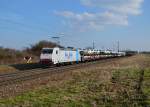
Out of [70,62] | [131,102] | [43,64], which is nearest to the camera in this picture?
[131,102]

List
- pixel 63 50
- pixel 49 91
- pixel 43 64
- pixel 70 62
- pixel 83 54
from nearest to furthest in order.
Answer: pixel 49 91, pixel 43 64, pixel 63 50, pixel 70 62, pixel 83 54

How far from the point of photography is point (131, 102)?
44.4 feet

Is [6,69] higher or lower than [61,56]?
lower

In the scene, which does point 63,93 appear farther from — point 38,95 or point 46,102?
point 46,102

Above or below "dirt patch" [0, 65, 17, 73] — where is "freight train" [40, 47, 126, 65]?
above

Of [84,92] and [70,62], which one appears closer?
[84,92]

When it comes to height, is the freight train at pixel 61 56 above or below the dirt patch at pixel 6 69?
above

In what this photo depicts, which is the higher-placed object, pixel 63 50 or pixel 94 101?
pixel 63 50

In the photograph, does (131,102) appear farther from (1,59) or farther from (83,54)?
(83,54)

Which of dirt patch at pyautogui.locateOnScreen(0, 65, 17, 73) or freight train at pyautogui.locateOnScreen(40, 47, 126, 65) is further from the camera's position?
freight train at pyautogui.locateOnScreen(40, 47, 126, 65)

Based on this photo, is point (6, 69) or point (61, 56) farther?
point (61, 56)

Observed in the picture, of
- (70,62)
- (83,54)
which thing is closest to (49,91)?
(70,62)

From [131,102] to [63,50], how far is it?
35.6 meters

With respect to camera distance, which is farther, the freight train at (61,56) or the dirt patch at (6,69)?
the freight train at (61,56)
